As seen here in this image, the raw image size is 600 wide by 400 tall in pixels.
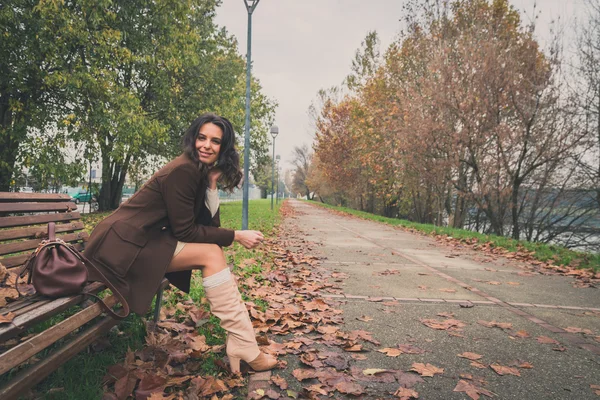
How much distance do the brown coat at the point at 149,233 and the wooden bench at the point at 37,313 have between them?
0.60 ft

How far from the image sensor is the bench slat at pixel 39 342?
1.37 metres

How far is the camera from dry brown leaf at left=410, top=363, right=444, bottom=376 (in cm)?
257

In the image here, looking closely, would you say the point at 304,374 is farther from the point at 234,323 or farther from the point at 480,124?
the point at 480,124

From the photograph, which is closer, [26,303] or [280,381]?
[26,303]

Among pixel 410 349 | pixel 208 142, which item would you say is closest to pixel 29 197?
pixel 208 142

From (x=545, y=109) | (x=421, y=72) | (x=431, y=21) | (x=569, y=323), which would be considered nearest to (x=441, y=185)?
(x=545, y=109)

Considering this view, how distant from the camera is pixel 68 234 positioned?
3.16 meters

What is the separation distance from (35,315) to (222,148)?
1527 millimetres

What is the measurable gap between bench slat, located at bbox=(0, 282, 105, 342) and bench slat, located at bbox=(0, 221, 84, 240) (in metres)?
0.82

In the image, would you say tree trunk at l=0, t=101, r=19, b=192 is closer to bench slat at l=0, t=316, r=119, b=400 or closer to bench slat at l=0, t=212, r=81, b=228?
bench slat at l=0, t=212, r=81, b=228

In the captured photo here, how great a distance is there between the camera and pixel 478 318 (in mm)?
3762

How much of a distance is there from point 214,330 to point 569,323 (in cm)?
346

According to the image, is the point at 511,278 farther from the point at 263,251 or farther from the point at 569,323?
the point at 263,251

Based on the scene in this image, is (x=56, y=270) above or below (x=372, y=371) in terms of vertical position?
above
